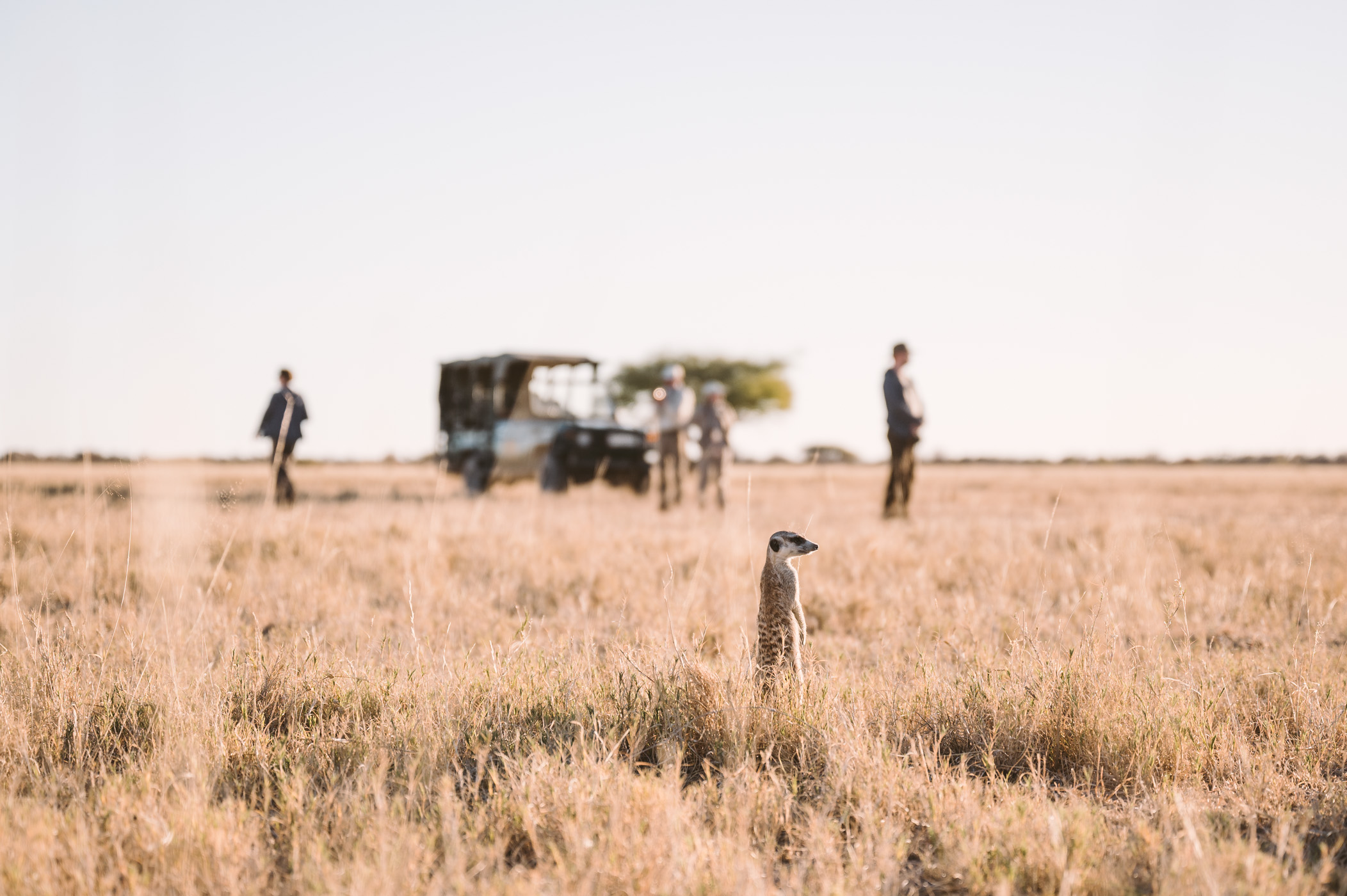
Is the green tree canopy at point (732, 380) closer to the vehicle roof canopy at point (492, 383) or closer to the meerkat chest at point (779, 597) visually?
the vehicle roof canopy at point (492, 383)

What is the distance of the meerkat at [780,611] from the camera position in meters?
3.17

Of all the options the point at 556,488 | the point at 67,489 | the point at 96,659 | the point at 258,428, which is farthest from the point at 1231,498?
the point at 67,489

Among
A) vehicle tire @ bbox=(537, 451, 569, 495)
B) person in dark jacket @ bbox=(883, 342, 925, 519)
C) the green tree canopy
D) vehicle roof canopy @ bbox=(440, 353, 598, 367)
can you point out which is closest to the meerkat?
person in dark jacket @ bbox=(883, 342, 925, 519)

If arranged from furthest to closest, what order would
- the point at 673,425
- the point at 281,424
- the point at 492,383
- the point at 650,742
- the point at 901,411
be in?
1. the point at 492,383
2. the point at 673,425
3. the point at 281,424
4. the point at 901,411
5. the point at 650,742

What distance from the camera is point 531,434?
44.0ft

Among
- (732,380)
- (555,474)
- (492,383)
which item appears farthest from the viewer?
(732,380)

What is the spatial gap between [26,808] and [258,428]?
9497 mm

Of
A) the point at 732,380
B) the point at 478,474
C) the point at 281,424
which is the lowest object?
the point at 478,474

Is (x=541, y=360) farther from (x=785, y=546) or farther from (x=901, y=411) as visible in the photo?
(x=785, y=546)

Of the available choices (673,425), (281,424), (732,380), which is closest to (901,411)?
(673,425)

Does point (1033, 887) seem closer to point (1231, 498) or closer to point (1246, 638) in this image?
point (1246, 638)

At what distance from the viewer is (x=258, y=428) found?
11.0m

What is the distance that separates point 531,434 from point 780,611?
34.8 ft

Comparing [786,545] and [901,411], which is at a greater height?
[901,411]
